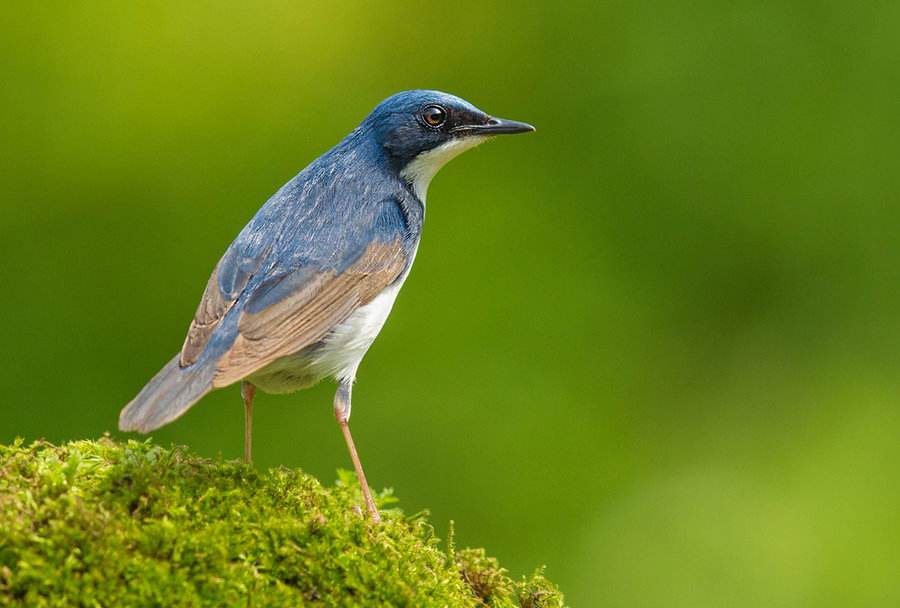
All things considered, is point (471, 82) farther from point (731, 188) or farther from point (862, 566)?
point (862, 566)

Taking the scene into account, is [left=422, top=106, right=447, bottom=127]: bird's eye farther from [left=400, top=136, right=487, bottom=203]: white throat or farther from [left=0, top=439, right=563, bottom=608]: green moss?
[left=0, top=439, right=563, bottom=608]: green moss

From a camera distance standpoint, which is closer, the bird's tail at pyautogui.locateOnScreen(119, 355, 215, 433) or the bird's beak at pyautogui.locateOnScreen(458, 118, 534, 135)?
the bird's tail at pyautogui.locateOnScreen(119, 355, 215, 433)

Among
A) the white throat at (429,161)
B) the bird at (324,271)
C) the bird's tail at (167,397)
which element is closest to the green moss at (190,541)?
the bird's tail at (167,397)

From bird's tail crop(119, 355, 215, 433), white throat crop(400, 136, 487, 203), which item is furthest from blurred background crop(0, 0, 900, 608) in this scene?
bird's tail crop(119, 355, 215, 433)

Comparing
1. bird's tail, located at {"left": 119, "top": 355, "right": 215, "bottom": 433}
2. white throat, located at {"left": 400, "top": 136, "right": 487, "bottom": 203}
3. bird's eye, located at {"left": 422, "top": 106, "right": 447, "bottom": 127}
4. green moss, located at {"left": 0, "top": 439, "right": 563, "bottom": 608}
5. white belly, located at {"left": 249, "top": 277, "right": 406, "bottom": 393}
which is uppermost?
bird's eye, located at {"left": 422, "top": 106, "right": 447, "bottom": 127}

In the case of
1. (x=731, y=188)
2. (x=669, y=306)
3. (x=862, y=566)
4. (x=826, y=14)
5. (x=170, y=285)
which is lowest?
(x=862, y=566)

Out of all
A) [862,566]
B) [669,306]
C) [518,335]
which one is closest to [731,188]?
[669,306]
